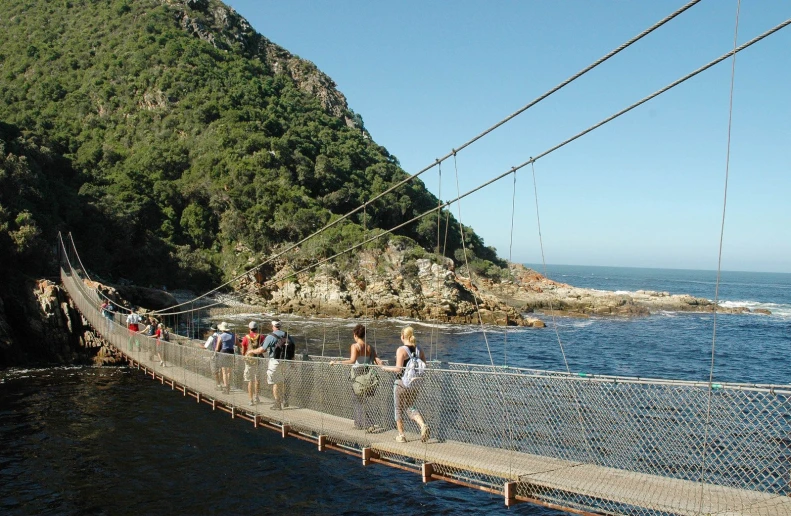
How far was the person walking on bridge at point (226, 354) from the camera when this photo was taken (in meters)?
9.55

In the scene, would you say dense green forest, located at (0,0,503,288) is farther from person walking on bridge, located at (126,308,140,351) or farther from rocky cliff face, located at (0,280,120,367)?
person walking on bridge, located at (126,308,140,351)

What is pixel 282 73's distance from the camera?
66.6 metres

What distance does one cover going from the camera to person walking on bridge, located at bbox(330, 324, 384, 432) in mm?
6809

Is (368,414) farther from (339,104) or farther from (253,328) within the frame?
(339,104)

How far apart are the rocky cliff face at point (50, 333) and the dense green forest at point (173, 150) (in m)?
2.82

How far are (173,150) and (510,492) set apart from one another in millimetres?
46007

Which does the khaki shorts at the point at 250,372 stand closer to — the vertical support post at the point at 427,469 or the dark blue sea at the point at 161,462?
the dark blue sea at the point at 161,462

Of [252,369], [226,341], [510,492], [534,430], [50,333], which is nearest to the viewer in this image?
[510,492]

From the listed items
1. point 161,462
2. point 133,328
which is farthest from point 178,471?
point 133,328

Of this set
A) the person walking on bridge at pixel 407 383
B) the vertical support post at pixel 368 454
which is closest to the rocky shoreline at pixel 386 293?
the vertical support post at pixel 368 454

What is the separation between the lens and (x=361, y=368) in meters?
6.80

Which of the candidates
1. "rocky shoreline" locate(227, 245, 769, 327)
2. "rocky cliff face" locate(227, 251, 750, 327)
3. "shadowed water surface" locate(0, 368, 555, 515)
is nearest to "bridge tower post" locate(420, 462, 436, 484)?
"shadowed water surface" locate(0, 368, 555, 515)

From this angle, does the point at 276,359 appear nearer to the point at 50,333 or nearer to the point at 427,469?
the point at 427,469

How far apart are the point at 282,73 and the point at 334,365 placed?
64.5 m
